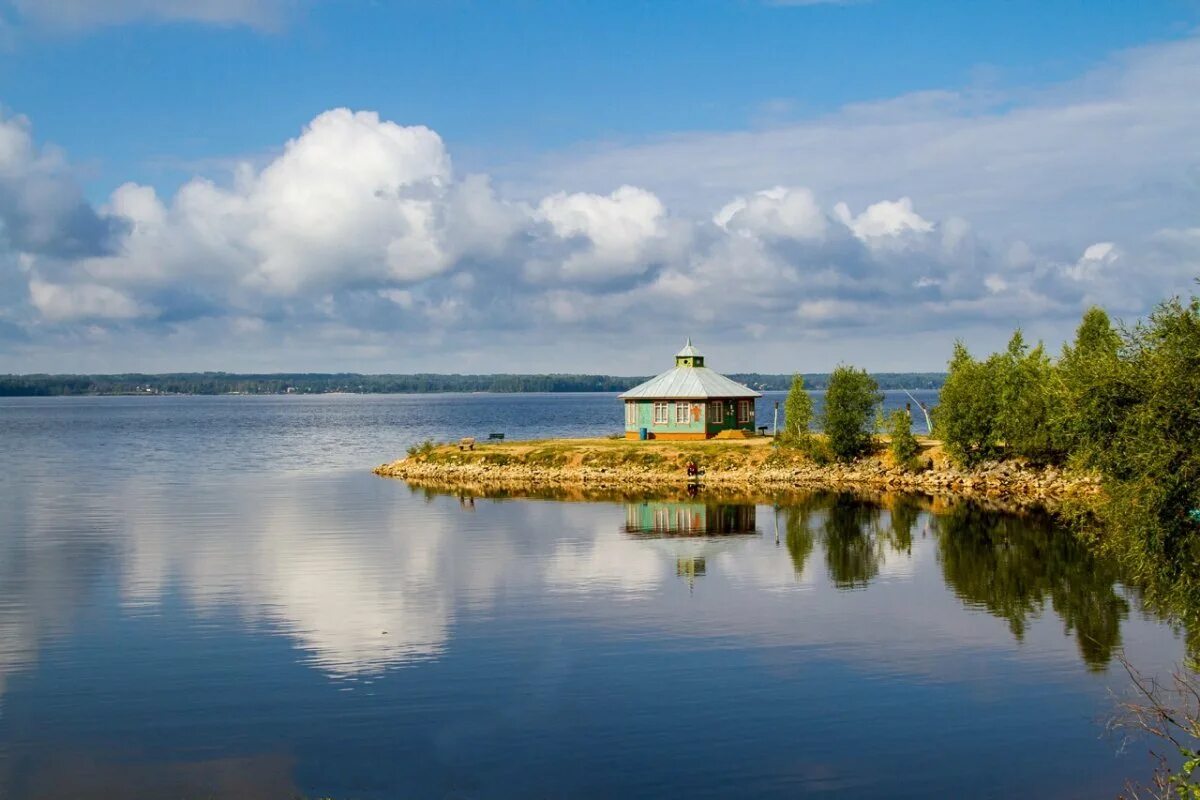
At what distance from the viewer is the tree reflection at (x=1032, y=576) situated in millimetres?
34844

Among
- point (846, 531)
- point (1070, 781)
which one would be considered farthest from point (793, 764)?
point (846, 531)

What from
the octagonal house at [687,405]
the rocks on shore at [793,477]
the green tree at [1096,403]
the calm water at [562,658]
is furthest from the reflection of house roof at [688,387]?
the green tree at [1096,403]

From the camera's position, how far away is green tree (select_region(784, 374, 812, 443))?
8312 cm

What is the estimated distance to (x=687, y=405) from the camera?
9038 centimetres

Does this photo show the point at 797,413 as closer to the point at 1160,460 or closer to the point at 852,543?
the point at 852,543

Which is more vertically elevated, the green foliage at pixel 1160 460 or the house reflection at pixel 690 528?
the green foliage at pixel 1160 460

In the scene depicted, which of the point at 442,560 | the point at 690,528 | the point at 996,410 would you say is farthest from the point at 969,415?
the point at 442,560

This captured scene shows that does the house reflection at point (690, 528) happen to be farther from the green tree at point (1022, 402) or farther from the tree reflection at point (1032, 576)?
the green tree at point (1022, 402)

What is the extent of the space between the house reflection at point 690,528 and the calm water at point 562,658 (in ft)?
1.03

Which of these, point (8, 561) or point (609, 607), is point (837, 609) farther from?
point (8, 561)

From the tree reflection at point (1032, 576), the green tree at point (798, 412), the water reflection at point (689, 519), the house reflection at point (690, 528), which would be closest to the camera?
the tree reflection at point (1032, 576)

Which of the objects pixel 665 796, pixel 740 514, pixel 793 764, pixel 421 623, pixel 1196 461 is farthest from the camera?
pixel 740 514

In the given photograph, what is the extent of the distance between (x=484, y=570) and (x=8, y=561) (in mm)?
20082

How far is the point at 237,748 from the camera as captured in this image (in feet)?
78.1
